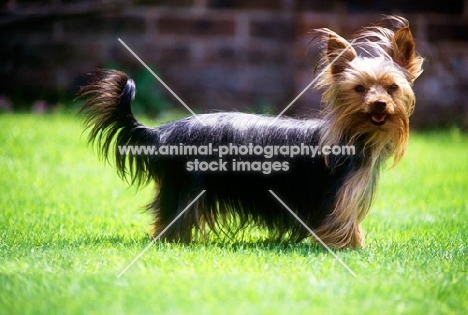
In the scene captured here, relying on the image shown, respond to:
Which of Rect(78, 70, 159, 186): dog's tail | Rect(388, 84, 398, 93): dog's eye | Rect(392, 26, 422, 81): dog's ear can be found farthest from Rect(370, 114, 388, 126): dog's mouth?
Rect(78, 70, 159, 186): dog's tail

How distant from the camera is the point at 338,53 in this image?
17.4 ft

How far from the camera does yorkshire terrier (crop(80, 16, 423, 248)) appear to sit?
5.14 meters

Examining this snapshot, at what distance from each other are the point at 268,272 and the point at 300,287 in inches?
15.4

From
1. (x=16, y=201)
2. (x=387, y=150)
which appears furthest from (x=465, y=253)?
(x=16, y=201)

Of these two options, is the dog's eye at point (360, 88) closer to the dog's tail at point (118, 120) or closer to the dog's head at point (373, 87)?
the dog's head at point (373, 87)

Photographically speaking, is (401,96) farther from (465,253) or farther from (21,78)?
(21,78)

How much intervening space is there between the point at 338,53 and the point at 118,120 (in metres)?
1.65

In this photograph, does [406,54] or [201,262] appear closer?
[201,262]

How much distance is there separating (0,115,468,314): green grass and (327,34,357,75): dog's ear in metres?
1.29

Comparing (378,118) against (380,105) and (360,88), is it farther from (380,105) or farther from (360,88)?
(360,88)

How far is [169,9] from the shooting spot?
11.4 meters

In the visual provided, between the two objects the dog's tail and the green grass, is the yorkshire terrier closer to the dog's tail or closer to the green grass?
the dog's tail

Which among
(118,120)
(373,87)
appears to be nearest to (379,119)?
(373,87)

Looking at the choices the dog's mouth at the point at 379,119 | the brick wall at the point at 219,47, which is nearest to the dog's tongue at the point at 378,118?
the dog's mouth at the point at 379,119
